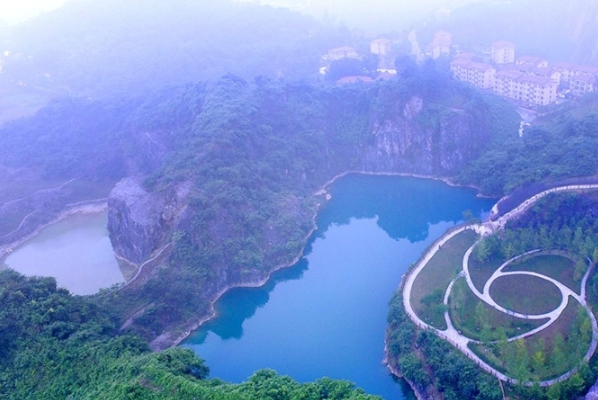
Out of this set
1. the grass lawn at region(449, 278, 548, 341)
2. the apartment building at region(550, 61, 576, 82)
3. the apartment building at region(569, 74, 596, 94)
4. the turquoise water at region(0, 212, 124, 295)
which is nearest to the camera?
the grass lawn at region(449, 278, 548, 341)

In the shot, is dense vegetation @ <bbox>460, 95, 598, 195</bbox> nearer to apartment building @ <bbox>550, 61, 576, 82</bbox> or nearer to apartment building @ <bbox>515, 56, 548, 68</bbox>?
apartment building @ <bbox>550, 61, 576, 82</bbox>

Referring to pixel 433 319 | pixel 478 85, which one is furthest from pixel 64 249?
pixel 478 85

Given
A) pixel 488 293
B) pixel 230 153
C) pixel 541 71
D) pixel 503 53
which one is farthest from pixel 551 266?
pixel 503 53

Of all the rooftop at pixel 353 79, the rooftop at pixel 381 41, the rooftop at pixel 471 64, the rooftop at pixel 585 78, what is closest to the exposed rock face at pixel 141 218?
the rooftop at pixel 353 79

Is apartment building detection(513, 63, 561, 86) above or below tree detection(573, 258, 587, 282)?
above

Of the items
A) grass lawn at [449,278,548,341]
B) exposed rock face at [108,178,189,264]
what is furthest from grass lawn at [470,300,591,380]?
exposed rock face at [108,178,189,264]

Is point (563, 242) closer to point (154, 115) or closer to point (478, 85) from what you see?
point (478, 85)

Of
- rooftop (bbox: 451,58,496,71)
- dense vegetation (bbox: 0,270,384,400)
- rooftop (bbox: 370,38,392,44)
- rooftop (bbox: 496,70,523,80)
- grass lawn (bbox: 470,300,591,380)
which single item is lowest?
grass lawn (bbox: 470,300,591,380)
